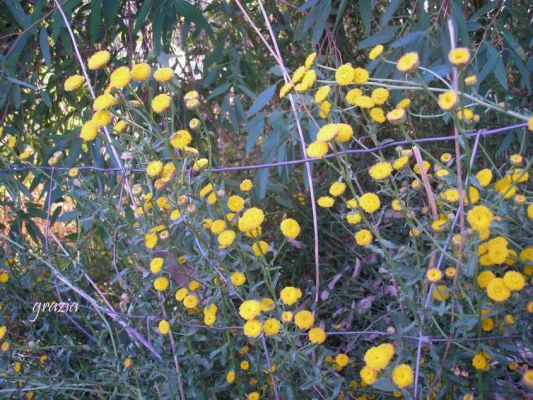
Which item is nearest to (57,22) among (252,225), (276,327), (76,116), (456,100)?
(76,116)

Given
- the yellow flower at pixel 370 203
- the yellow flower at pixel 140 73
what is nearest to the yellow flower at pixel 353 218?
the yellow flower at pixel 370 203

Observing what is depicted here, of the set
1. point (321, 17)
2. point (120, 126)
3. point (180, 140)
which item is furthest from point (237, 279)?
point (321, 17)

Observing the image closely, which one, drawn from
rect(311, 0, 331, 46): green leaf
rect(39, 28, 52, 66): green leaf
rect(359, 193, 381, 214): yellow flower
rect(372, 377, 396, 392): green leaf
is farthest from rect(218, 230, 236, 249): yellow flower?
rect(39, 28, 52, 66): green leaf

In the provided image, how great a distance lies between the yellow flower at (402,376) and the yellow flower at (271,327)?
0.24 meters

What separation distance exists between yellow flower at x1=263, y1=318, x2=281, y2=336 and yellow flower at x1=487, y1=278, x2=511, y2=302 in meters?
0.37

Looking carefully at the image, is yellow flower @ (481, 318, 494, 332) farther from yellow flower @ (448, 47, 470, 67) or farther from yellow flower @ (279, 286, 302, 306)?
yellow flower @ (448, 47, 470, 67)

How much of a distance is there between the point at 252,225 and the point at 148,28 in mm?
1548

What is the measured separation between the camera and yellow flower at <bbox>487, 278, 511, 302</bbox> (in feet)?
2.76

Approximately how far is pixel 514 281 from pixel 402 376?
22 centimetres

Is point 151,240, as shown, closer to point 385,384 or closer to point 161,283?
point 161,283

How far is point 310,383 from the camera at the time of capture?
42.0 inches

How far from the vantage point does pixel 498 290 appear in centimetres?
85

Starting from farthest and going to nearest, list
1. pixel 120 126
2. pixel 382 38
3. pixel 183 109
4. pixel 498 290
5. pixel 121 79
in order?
pixel 183 109, pixel 382 38, pixel 120 126, pixel 121 79, pixel 498 290

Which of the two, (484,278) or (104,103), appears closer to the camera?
(484,278)
